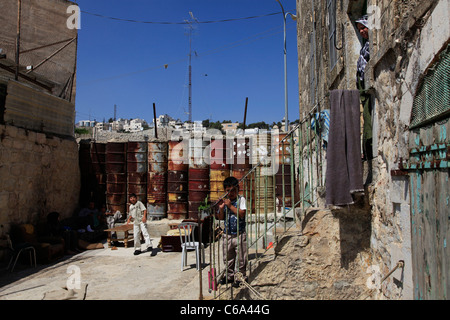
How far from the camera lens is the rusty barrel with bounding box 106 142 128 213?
1103 centimetres

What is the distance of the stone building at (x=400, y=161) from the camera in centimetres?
240

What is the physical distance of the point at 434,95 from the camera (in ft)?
8.09

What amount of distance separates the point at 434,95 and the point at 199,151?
27.8ft

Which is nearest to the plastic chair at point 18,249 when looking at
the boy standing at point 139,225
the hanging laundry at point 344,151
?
the boy standing at point 139,225

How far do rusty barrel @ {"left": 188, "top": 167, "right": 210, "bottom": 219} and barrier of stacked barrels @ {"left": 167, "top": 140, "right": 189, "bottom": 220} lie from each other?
0.28m

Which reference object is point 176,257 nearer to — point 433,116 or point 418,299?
point 418,299

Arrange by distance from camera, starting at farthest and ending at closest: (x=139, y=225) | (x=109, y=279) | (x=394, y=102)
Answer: (x=139, y=225) < (x=109, y=279) < (x=394, y=102)

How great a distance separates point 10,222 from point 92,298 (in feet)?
12.8

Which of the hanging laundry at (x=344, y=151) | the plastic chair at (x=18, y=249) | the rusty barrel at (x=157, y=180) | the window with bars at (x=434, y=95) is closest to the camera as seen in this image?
the window with bars at (x=434, y=95)

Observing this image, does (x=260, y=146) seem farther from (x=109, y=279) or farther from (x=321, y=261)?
(x=321, y=261)

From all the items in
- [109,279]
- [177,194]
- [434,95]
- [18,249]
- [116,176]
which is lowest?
[109,279]

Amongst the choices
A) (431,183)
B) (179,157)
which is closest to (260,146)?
(179,157)

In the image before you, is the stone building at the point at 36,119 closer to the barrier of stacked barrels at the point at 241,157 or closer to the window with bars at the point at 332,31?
the barrier of stacked barrels at the point at 241,157

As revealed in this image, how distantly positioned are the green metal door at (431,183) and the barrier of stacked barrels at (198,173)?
25.9 ft
